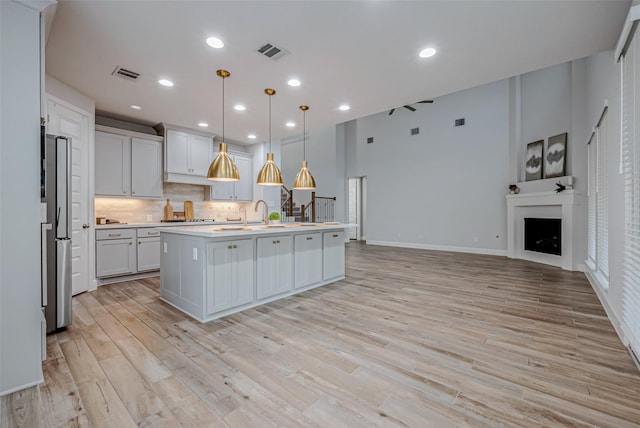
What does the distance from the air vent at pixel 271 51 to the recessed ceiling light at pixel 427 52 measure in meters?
1.43

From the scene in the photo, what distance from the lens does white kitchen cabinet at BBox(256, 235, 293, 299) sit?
11.2 ft

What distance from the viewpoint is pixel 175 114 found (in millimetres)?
4844

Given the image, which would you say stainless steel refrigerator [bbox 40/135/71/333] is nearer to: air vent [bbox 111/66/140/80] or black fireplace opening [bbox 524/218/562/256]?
air vent [bbox 111/66/140/80]

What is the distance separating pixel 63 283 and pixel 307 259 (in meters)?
2.65

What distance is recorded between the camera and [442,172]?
8000mm

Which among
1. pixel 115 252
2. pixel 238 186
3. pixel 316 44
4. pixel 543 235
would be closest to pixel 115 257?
pixel 115 252

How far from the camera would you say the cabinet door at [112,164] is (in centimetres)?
461

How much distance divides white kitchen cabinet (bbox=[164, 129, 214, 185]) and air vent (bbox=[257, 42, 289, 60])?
3369 mm

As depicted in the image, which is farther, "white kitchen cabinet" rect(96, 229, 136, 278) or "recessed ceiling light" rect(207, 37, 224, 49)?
"white kitchen cabinet" rect(96, 229, 136, 278)

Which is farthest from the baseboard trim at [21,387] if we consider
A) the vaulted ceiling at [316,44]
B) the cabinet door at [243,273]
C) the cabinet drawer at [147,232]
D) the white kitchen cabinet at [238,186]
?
the white kitchen cabinet at [238,186]

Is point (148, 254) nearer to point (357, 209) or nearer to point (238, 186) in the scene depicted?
point (238, 186)

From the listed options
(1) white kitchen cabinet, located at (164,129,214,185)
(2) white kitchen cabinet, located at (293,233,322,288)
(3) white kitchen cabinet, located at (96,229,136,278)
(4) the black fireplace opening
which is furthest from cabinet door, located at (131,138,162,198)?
(4) the black fireplace opening

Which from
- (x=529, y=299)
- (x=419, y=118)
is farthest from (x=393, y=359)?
(x=419, y=118)

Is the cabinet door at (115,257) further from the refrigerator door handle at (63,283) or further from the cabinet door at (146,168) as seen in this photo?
the refrigerator door handle at (63,283)
